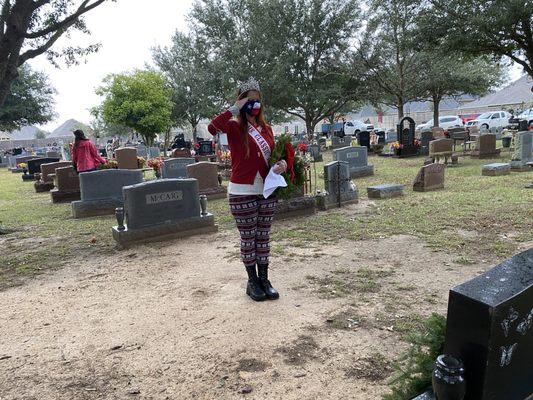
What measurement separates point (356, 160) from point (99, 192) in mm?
7754

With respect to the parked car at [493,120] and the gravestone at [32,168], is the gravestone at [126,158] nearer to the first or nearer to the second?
the gravestone at [32,168]

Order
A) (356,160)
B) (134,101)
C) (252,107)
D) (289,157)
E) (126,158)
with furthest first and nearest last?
1. (134,101)
2. (126,158)
3. (356,160)
4. (289,157)
5. (252,107)

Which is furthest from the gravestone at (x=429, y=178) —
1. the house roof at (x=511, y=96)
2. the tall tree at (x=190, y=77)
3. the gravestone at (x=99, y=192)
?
the house roof at (x=511, y=96)

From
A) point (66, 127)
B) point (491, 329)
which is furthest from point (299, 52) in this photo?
point (66, 127)

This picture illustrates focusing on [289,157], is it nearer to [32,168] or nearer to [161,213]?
[161,213]

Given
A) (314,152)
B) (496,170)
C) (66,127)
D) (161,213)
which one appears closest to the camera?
(161,213)

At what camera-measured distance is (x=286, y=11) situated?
27391 mm

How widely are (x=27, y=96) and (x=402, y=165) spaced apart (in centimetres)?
3093

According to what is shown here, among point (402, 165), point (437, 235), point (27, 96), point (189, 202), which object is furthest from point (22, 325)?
point (27, 96)

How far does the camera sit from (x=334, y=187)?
855cm

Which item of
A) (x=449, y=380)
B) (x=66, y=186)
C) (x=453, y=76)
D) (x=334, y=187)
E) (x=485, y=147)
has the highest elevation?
(x=453, y=76)

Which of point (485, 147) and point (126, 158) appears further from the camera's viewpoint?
point (126, 158)

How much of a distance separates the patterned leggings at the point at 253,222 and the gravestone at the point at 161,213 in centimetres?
290

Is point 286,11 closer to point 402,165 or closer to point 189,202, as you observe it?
point 402,165
